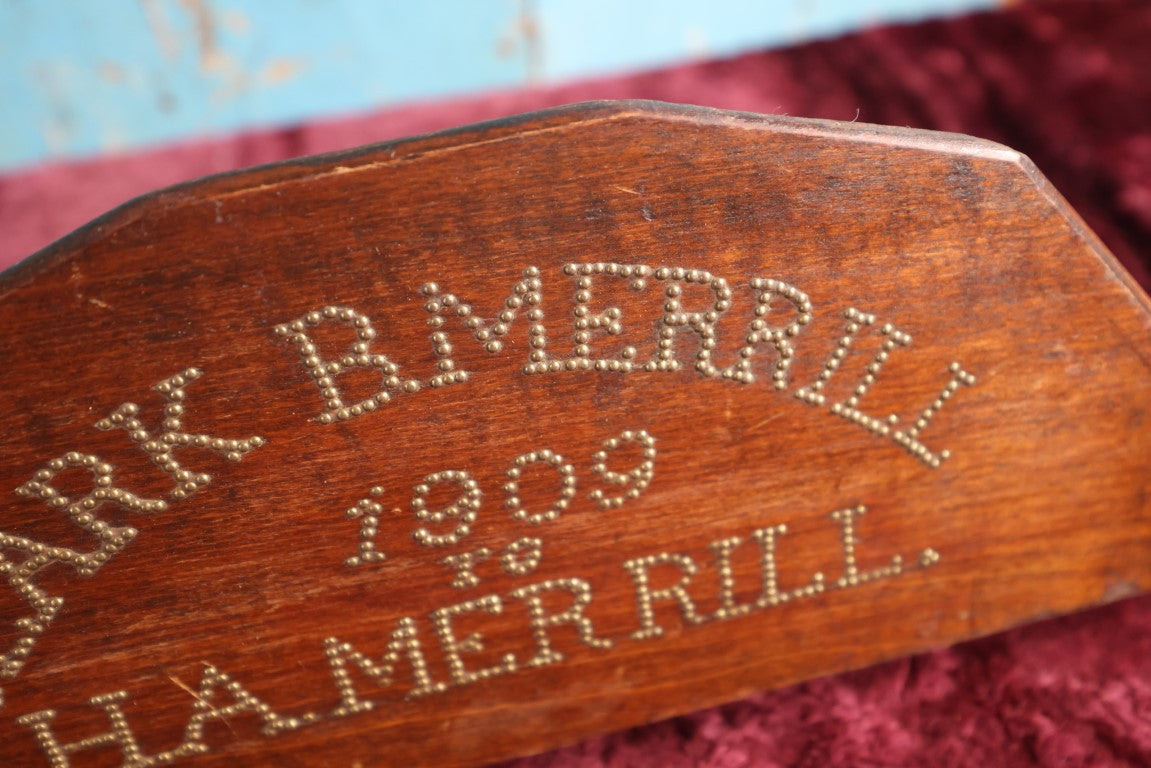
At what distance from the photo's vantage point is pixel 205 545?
506 mm

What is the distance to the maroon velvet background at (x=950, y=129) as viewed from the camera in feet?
2.11

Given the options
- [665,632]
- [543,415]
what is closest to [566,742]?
[665,632]

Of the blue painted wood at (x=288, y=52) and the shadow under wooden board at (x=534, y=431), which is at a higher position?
the blue painted wood at (x=288, y=52)

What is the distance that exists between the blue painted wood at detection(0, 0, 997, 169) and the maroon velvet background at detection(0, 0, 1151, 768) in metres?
0.15

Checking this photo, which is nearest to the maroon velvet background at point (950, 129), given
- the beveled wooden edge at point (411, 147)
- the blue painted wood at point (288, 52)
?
the blue painted wood at point (288, 52)

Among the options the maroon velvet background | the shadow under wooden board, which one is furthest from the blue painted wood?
the shadow under wooden board

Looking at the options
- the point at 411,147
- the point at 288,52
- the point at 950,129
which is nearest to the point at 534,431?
the point at 411,147

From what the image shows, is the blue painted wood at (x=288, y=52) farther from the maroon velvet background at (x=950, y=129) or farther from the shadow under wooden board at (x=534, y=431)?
the shadow under wooden board at (x=534, y=431)

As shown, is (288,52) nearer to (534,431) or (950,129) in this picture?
(950,129)

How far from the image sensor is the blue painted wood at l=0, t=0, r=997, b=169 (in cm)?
123

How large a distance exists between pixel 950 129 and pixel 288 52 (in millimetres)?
743

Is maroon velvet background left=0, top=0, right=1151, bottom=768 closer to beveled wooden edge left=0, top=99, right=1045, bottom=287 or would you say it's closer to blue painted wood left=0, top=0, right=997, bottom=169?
blue painted wood left=0, top=0, right=997, bottom=169

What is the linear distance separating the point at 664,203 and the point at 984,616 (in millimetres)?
352

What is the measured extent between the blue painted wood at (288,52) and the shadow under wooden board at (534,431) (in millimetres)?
753
